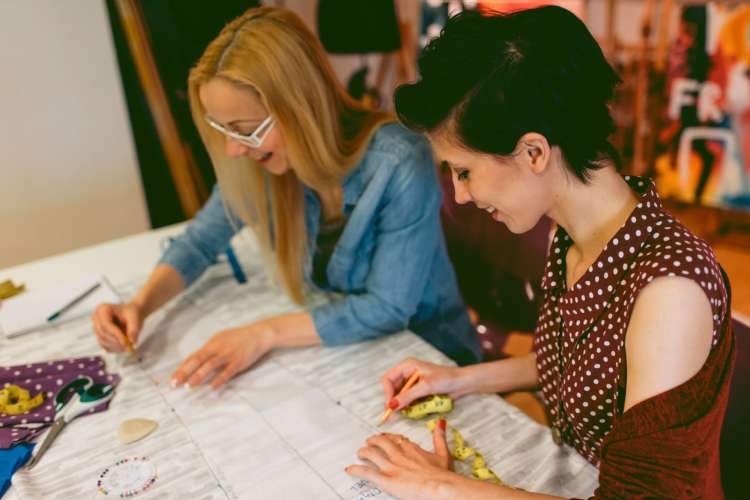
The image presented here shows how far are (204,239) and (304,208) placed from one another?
29 cm

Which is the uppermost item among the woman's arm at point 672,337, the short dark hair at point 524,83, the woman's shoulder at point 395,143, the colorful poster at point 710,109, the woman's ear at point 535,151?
the short dark hair at point 524,83

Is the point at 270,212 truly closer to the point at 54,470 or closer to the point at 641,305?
the point at 54,470

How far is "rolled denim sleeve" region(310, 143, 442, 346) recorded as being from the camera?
1288 mm

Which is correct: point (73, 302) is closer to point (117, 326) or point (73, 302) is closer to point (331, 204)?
point (117, 326)

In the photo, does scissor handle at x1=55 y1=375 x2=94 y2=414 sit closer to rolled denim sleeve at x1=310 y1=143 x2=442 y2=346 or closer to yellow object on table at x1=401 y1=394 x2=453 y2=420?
rolled denim sleeve at x1=310 y1=143 x2=442 y2=346

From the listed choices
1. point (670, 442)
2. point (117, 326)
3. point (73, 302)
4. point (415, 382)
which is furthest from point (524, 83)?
point (73, 302)

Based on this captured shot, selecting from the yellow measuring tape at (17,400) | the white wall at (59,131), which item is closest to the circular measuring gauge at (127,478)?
the yellow measuring tape at (17,400)

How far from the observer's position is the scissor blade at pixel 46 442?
3.20 feet

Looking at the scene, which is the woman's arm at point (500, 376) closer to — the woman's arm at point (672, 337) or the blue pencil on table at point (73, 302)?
the woman's arm at point (672, 337)

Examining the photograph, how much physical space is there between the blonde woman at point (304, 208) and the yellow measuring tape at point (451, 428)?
Result: 277 mm

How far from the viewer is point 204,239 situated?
1608 millimetres


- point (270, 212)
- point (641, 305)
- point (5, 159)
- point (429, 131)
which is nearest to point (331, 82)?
point (270, 212)

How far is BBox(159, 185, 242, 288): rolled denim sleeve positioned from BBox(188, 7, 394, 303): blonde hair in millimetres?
81

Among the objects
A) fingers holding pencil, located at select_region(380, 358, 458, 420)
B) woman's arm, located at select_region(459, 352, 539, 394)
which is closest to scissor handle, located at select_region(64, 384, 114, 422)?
fingers holding pencil, located at select_region(380, 358, 458, 420)
